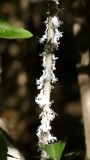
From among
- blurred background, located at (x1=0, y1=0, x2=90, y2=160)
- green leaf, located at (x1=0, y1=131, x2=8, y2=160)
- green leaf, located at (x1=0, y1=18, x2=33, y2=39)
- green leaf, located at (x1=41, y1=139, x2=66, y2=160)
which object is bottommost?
green leaf, located at (x1=41, y1=139, x2=66, y2=160)

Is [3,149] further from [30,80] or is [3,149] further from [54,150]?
[30,80]

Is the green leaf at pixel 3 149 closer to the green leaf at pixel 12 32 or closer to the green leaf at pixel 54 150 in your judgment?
the green leaf at pixel 54 150

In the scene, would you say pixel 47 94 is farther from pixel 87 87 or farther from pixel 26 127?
pixel 26 127

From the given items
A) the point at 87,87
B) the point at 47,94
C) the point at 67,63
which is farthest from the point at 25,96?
the point at 47,94

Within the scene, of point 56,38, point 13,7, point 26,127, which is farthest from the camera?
point 13,7

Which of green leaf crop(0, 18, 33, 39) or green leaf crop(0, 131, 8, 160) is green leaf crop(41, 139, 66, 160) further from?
green leaf crop(0, 18, 33, 39)

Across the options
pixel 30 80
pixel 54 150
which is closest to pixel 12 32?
pixel 54 150

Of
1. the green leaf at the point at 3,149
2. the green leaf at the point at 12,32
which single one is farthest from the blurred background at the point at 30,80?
the green leaf at the point at 12,32

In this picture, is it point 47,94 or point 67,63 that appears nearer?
point 47,94

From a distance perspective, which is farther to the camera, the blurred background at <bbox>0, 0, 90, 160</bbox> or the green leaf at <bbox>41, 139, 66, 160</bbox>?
the blurred background at <bbox>0, 0, 90, 160</bbox>

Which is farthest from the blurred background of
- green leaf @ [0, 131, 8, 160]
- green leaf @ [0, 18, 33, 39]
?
green leaf @ [0, 18, 33, 39]

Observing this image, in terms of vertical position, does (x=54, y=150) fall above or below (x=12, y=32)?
below
